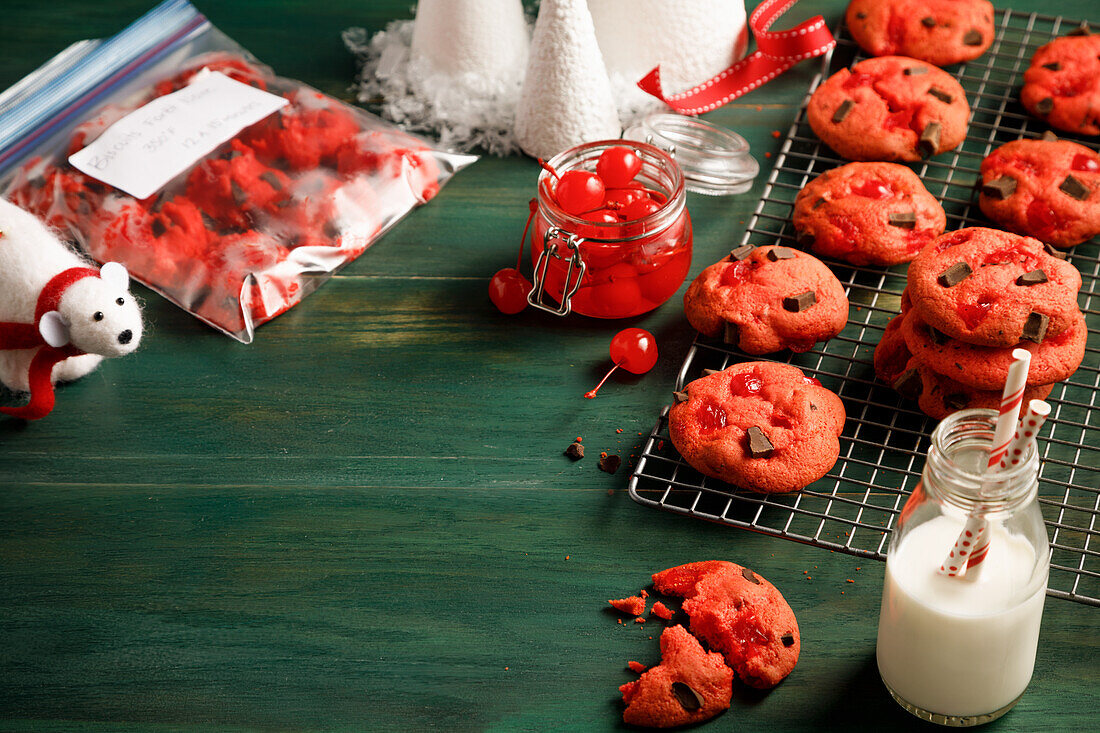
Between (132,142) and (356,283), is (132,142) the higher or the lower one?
the higher one

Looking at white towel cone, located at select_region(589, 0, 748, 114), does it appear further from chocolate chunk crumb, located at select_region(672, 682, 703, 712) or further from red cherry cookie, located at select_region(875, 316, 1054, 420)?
chocolate chunk crumb, located at select_region(672, 682, 703, 712)

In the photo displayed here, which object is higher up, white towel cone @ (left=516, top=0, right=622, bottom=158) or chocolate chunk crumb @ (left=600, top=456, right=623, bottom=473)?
white towel cone @ (left=516, top=0, right=622, bottom=158)

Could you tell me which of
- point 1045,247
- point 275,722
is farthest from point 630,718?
point 1045,247

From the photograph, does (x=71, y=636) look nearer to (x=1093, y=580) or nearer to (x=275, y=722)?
(x=275, y=722)

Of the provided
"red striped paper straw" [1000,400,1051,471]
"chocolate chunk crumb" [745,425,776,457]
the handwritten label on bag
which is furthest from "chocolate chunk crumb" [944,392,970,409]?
the handwritten label on bag

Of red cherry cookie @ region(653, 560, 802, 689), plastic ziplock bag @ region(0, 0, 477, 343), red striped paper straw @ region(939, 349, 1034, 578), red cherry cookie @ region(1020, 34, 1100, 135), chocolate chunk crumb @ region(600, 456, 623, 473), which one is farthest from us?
red cherry cookie @ region(1020, 34, 1100, 135)

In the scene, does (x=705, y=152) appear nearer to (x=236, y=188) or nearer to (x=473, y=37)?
(x=473, y=37)
